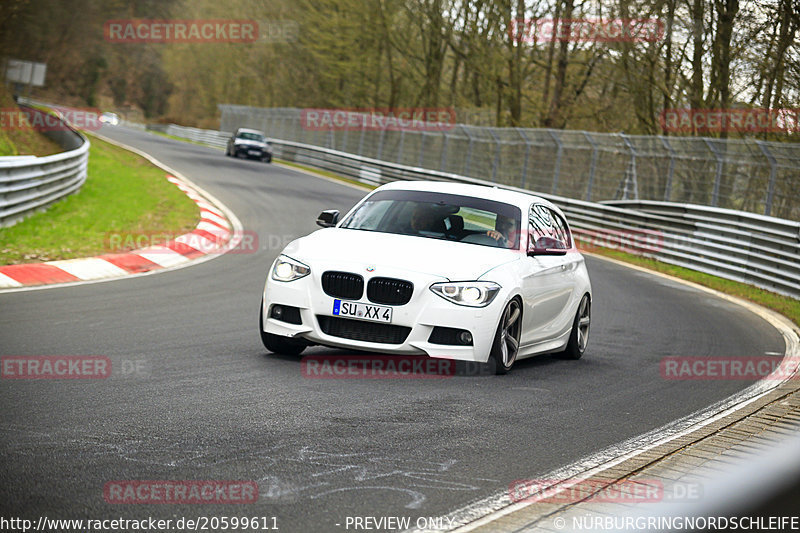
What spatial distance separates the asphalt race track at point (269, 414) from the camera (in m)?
4.32

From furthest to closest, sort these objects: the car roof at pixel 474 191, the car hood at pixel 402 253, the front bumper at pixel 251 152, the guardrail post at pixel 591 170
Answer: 1. the front bumper at pixel 251 152
2. the guardrail post at pixel 591 170
3. the car roof at pixel 474 191
4. the car hood at pixel 402 253

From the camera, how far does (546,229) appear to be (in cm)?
955

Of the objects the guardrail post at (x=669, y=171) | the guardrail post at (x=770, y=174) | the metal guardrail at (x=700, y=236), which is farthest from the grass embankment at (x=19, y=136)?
the guardrail post at (x=770, y=174)

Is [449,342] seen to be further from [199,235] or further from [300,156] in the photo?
[300,156]

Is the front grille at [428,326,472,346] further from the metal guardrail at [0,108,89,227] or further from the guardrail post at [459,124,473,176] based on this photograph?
the guardrail post at [459,124,473,176]

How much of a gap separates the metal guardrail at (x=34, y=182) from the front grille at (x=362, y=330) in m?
8.69

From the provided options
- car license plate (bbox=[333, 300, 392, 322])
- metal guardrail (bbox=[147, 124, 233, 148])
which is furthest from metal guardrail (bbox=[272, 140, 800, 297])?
metal guardrail (bbox=[147, 124, 233, 148])

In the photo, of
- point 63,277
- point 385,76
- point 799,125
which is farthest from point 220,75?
point 63,277

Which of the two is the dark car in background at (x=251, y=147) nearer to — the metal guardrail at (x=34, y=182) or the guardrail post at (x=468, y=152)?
the guardrail post at (x=468, y=152)

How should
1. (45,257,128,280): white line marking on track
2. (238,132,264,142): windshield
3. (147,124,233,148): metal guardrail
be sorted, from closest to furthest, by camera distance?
(45,257,128,280): white line marking on track < (238,132,264,142): windshield < (147,124,233,148): metal guardrail

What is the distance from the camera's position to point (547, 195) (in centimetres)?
2908

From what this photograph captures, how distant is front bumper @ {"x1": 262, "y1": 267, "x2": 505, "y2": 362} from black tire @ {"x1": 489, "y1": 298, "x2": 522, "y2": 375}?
0.15 metres

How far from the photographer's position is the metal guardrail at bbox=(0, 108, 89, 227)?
1502 cm

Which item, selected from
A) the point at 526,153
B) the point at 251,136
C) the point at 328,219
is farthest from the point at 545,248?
the point at 251,136
